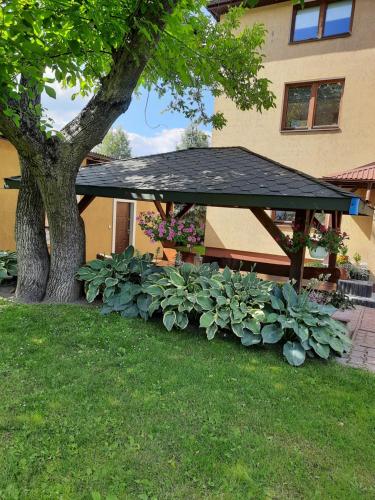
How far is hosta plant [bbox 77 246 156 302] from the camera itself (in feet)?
17.8

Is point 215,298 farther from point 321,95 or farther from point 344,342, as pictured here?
point 321,95

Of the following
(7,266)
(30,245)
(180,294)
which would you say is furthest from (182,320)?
(7,266)

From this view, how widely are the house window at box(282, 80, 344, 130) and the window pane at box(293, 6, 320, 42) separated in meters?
1.34

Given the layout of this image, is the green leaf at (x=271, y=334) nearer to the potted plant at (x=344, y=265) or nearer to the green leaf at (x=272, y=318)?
the green leaf at (x=272, y=318)

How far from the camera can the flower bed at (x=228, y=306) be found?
424 cm

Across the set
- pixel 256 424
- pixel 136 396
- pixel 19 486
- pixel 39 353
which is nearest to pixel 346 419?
pixel 256 424

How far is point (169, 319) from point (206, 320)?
0.52 metres

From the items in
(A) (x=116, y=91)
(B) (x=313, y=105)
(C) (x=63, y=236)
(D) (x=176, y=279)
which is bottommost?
(D) (x=176, y=279)

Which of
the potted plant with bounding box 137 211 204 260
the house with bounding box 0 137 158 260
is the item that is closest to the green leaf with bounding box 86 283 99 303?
the potted plant with bounding box 137 211 204 260

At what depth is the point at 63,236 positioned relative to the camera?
5.62 meters

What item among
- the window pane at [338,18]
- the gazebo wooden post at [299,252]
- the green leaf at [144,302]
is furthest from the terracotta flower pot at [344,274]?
the window pane at [338,18]

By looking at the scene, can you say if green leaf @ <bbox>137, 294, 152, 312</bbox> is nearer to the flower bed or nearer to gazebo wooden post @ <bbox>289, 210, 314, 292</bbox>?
the flower bed

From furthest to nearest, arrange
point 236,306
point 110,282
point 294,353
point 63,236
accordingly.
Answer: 1. point 63,236
2. point 110,282
3. point 236,306
4. point 294,353

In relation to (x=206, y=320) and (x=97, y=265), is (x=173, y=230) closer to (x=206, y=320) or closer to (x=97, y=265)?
(x=97, y=265)
